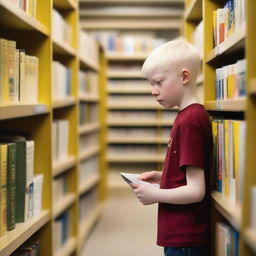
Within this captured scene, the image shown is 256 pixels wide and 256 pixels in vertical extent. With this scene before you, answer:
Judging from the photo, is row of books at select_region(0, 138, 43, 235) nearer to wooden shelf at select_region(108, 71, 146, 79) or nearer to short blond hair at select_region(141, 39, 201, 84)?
short blond hair at select_region(141, 39, 201, 84)

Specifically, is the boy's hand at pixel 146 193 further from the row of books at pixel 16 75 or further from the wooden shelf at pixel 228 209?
the row of books at pixel 16 75

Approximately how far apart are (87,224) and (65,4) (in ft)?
6.41

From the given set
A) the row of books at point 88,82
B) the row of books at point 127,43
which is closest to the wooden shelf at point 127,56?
the row of books at point 127,43

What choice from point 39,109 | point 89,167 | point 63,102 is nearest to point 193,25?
point 63,102

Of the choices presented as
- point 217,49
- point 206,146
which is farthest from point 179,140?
point 217,49

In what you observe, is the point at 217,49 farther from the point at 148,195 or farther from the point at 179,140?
the point at 148,195

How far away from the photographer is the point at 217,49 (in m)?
1.75

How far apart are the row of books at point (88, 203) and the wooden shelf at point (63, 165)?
81 cm

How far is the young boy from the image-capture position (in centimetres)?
154

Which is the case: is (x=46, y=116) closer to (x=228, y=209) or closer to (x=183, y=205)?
(x=183, y=205)

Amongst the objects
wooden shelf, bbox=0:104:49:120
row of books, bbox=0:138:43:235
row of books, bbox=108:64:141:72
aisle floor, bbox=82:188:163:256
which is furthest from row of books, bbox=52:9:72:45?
row of books, bbox=108:64:141:72

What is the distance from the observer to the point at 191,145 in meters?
1.49

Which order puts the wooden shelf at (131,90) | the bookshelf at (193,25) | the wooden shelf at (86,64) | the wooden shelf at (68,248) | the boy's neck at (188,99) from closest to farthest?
1. the boy's neck at (188,99)
2. the bookshelf at (193,25)
3. the wooden shelf at (68,248)
4. the wooden shelf at (86,64)
5. the wooden shelf at (131,90)

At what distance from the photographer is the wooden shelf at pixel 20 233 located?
161cm
